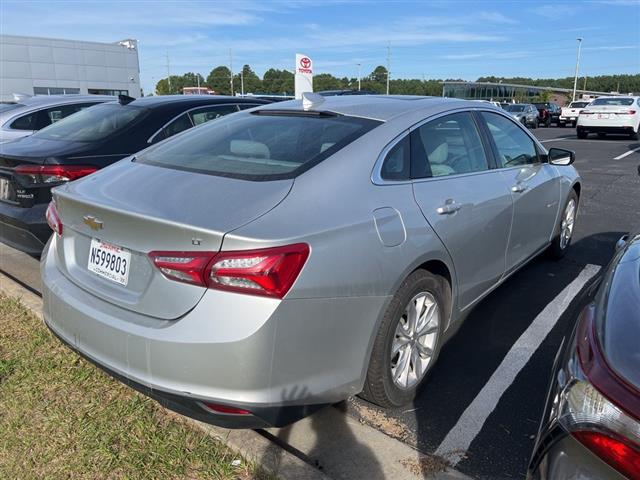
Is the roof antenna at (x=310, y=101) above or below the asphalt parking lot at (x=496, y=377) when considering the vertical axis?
above

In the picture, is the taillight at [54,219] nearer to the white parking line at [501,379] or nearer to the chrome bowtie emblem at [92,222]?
the chrome bowtie emblem at [92,222]

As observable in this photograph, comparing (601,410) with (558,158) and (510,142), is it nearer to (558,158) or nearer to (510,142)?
(510,142)

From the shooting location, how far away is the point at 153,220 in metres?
2.11

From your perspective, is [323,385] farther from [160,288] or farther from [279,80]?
[279,80]

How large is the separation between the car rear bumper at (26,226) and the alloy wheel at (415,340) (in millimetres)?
2613

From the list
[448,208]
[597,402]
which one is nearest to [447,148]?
[448,208]

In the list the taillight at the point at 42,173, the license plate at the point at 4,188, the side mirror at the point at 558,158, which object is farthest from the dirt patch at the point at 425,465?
the license plate at the point at 4,188

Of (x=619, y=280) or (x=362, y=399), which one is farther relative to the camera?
(x=362, y=399)

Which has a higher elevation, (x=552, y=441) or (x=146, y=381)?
(x=552, y=441)

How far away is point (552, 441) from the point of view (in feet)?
4.64

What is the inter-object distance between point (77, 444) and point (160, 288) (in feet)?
3.23

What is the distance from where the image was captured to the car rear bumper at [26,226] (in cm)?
376

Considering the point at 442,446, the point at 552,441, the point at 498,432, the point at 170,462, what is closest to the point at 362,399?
the point at 442,446

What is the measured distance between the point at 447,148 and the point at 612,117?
1958 cm
